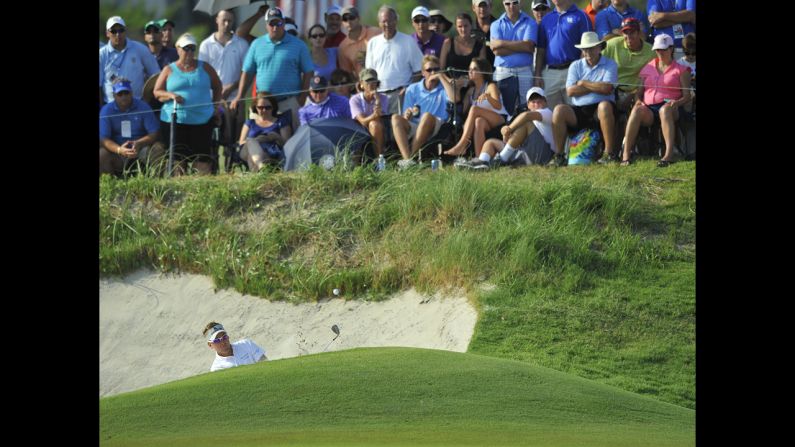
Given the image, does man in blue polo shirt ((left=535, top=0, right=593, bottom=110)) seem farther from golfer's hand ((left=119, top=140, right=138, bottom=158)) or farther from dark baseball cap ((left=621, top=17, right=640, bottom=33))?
golfer's hand ((left=119, top=140, right=138, bottom=158))

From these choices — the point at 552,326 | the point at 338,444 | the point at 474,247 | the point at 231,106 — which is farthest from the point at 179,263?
the point at 338,444

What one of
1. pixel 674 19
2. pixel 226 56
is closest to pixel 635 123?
pixel 674 19

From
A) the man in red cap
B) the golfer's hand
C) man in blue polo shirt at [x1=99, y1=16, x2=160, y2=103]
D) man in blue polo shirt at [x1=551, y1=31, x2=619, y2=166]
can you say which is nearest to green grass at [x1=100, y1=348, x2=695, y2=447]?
man in blue polo shirt at [x1=551, y1=31, x2=619, y2=166]

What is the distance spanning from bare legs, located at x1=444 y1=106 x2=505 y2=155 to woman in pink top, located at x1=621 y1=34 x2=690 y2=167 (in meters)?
1.40

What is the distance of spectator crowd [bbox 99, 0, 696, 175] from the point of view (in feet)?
49.6

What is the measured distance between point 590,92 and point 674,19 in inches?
44.9

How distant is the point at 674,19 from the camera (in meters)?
15.0

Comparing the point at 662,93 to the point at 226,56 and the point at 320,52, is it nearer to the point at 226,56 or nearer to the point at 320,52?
the point at 320,52

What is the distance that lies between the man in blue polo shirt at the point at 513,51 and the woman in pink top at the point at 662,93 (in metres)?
1.18

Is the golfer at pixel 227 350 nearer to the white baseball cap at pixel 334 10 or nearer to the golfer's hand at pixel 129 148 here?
the golfer's hand at pixel 129 148
